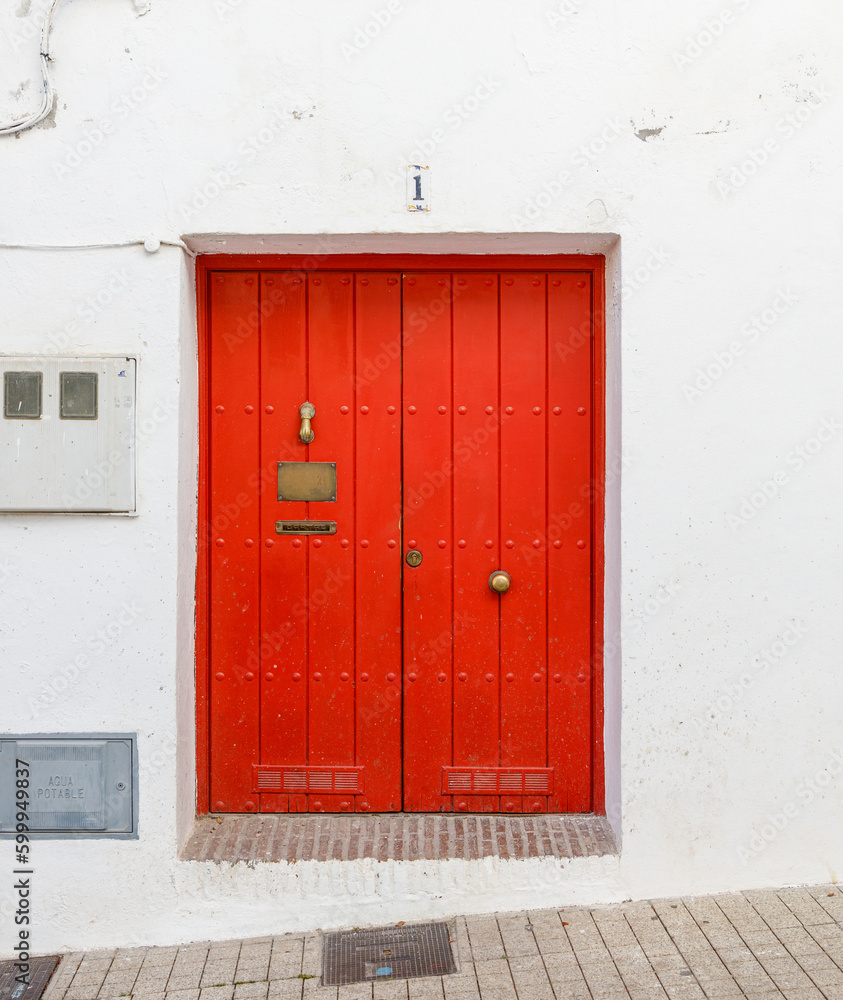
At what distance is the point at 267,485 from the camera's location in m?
3.12

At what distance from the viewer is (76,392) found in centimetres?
287

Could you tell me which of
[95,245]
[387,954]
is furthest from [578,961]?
[95,245]

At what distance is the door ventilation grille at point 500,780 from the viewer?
3.13m

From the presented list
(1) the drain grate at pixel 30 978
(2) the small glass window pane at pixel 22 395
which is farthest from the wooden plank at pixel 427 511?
(1) the drain grate at pixel 30 978

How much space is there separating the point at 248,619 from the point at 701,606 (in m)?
1.78

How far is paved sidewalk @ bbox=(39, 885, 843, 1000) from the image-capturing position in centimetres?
253

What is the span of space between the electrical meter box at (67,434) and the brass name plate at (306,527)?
0.57 metres

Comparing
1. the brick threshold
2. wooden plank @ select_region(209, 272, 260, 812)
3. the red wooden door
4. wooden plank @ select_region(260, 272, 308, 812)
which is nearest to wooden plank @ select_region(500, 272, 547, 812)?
the red wooden door

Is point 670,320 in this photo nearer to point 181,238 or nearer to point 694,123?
point 694,123

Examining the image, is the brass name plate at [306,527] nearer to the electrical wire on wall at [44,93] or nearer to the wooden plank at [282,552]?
the wooden plank at [282,552]

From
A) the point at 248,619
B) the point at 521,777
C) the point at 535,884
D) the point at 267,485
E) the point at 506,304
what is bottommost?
the point at 535,884

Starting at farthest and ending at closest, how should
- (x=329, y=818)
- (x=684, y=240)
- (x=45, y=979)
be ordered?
(x=329, y=818), (x=684, y=240), (x=45, y=979)

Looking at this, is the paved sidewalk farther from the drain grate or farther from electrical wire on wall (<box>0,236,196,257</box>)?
electrical wire on wall (<box>0,236,196,257</box>)

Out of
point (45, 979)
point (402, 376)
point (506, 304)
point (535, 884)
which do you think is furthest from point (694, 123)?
point (45, 979)
